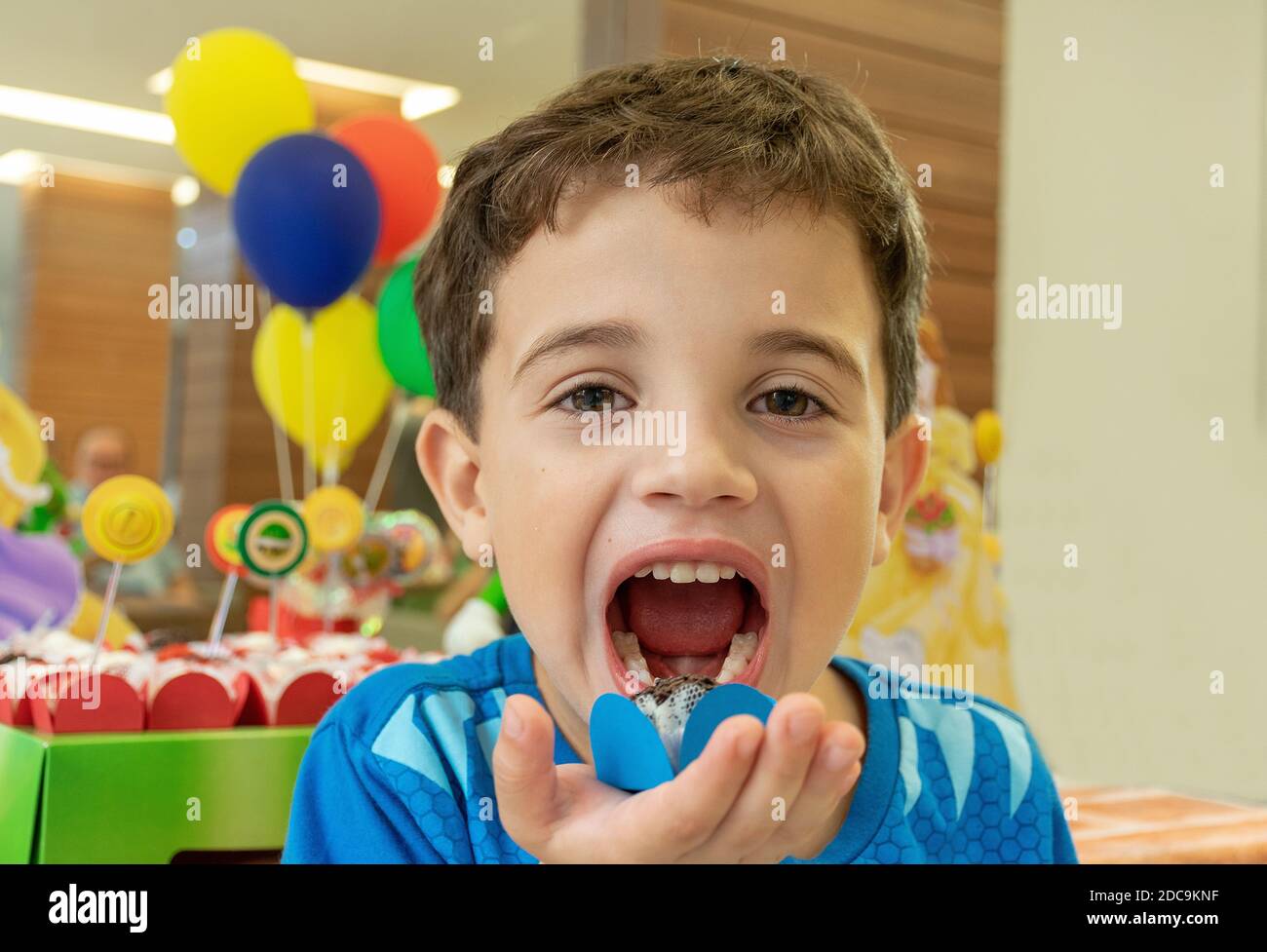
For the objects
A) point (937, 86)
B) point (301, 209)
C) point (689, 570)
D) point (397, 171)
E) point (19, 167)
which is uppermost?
point (19, 167)

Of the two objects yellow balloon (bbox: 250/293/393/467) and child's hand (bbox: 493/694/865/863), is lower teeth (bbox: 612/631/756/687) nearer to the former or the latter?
child's hand (bbox: 493/694/865/863)

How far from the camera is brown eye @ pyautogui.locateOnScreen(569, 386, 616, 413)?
615mm

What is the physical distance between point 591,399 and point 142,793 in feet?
1.76

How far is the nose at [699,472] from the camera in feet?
1.84

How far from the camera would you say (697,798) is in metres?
0.44

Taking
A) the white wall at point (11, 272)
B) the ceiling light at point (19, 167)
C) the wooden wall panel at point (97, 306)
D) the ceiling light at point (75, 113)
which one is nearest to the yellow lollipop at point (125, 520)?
the ceiling light at point (75, 113)

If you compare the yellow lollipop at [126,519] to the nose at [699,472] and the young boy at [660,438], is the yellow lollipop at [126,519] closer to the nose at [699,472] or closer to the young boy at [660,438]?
the young boy at [660,438]

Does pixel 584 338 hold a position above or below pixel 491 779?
above

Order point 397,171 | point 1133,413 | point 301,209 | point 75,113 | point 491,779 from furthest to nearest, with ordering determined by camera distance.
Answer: point 75,113 → point 1133,413 → point 397,171 → point 301,209 → point 491,779

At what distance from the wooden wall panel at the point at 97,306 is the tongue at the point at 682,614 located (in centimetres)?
418

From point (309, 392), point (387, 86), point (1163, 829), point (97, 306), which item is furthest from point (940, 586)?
point (97, 306)

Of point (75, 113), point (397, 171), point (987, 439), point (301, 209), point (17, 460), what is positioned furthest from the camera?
point (75, 113)

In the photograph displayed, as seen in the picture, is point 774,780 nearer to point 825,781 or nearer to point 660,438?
point 825,781

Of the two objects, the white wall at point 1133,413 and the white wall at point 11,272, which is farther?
the white wall at point 11,272
